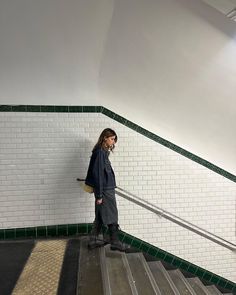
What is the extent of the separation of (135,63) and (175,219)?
2318mm

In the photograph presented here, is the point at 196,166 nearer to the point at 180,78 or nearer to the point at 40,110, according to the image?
the point at 180,78

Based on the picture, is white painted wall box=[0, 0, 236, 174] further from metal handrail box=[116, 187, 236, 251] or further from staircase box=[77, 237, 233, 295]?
staircase box=[77, 237, 233, 295]

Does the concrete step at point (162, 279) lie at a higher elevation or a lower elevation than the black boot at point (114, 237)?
lower

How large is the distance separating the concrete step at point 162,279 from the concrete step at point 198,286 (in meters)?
0.53

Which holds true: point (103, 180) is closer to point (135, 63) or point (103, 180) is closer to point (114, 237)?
point (114, 237)

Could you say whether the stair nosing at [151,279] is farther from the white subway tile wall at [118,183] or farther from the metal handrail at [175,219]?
the metal handrail at [175,219]

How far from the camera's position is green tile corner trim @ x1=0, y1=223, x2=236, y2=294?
12.7ft

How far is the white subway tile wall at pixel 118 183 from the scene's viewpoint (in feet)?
12.5

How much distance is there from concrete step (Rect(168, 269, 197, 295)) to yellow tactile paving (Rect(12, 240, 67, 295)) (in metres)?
1.59

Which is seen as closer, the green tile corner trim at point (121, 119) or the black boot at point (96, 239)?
the black boot at point (96, 239)

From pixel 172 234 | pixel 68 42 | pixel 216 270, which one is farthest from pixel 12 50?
pixel 216 270

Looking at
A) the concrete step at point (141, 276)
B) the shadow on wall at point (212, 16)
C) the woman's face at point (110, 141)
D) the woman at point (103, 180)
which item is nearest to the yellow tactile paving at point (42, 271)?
the woman at point (103, 180)

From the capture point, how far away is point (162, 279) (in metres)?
3.64

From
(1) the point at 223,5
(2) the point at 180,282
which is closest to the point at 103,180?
(2) the point at 180,282
